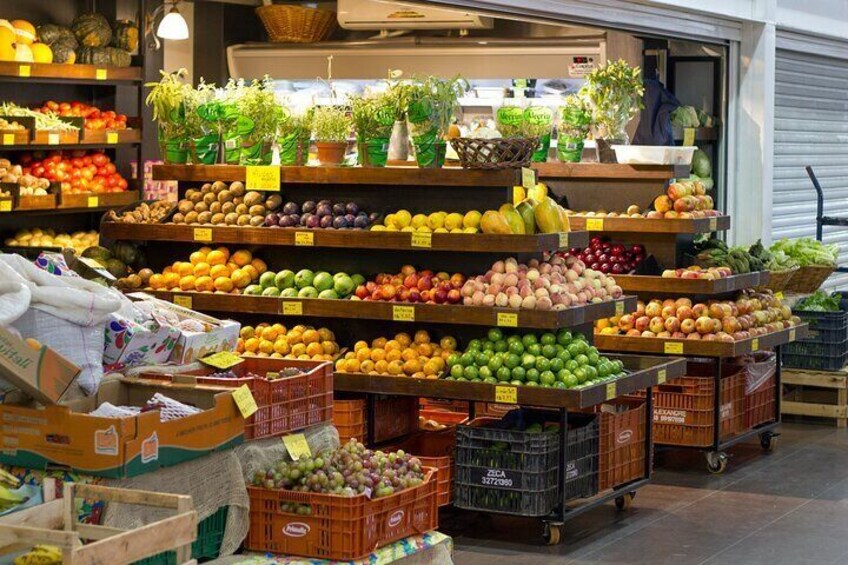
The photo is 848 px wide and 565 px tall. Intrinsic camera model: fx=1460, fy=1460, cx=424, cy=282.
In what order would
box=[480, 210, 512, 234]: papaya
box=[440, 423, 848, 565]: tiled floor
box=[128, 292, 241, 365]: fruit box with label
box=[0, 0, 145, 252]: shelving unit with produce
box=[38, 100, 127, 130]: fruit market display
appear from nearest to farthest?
box=[128, 292, 241, 365]: fruit box with label < box=[440, 423, 848, 565]: tiled floor < box=[480, 210, 512, 234]: papaya < box=[0, 0, 145, 252]: shelving unit with produce < box=[38, 100, 127, 130]: fruit market display

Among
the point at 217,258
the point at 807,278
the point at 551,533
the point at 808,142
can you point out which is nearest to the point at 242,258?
the point at 217,258

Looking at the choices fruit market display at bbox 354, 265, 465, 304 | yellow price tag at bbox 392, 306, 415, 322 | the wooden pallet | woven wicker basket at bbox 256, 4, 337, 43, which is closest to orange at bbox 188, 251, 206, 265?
fruit market display at bbox 354, 265, 465, 304

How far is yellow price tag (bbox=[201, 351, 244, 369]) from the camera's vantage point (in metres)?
6.10

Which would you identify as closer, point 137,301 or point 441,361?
point 137,301

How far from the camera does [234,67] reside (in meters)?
13.8

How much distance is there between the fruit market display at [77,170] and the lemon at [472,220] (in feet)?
14.0

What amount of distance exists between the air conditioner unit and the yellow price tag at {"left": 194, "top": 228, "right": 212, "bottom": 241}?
4.86 metres

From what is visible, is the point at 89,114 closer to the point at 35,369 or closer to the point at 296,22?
the point at 296,22

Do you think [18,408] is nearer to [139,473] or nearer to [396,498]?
[139,473]

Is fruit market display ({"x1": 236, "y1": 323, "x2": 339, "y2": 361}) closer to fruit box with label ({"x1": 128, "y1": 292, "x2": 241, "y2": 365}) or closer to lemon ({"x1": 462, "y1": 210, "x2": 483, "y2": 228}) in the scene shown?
lemon ({"x1": 462, "y1": 210, "x2": 483, "y2": 228})

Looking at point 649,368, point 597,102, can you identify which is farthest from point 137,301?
point 597,102

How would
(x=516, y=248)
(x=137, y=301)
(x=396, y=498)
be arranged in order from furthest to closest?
1. (x=516, y=248)
2. (x=137, y=301)
3. (x=396, y=498)

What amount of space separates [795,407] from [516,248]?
14.7 feet

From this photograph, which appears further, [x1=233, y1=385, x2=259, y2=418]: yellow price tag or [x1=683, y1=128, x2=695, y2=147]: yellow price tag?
[x1=683, y1=128, x2=695, y2=147]: yellow price tag
